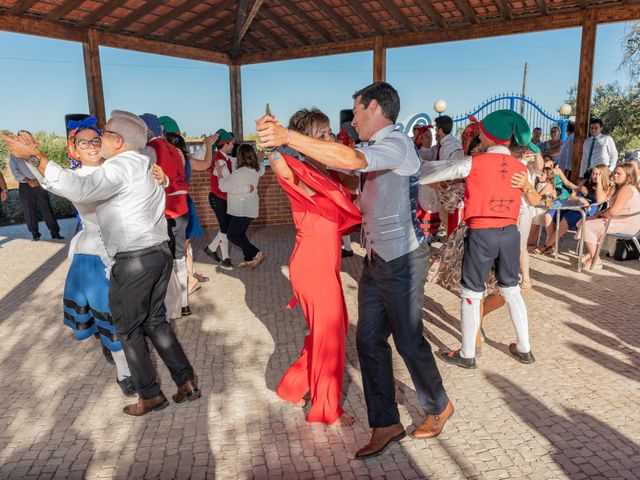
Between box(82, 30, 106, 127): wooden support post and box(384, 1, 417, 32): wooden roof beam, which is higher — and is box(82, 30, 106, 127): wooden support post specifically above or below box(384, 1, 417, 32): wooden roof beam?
below

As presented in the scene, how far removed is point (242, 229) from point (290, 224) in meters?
4.25

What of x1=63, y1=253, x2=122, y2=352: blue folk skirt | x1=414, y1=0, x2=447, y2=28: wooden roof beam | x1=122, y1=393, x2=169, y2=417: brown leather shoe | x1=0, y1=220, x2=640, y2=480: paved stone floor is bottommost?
x1=0, y1=220, x2=640, y2=480: paved stone floor

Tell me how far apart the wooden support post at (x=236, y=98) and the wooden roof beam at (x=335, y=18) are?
11.5 feet

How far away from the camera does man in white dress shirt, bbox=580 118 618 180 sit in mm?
8422

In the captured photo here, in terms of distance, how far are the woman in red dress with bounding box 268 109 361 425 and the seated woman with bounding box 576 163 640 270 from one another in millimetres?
4947

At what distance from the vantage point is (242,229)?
6.54 m

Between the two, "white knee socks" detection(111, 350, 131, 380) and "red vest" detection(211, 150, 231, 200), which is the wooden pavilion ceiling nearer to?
"red vest" detection(211, 150, 231, 200)

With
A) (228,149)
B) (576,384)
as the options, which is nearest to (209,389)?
(576,384)

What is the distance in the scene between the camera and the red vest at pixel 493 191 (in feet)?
10.6

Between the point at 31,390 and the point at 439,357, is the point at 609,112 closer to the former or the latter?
the point at 439,357

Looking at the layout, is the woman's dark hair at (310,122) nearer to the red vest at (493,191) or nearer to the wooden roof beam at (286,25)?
the red vest at (493,191)

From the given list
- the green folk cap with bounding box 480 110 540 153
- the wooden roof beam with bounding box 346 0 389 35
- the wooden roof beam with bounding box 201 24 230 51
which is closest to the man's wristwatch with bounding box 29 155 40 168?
the green folk cap with bounding box 480 110 540 153

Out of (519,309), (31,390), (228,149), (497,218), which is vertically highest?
(228,149)

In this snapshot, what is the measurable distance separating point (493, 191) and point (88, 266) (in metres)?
2.76
